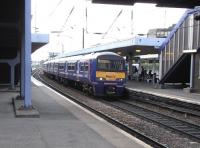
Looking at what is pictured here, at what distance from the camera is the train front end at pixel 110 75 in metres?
27.1

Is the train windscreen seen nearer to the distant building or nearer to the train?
the train

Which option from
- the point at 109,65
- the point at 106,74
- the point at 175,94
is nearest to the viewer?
the point at 106,74

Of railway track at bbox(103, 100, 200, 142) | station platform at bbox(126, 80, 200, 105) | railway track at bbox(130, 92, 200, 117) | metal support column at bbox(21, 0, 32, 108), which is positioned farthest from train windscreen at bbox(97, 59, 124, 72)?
metal support column at bbox(21, 0, 32, 108)

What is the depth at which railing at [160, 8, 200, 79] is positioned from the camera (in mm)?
30609

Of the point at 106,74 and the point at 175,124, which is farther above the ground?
the point at 106,74

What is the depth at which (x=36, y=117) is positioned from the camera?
1503 centimetres

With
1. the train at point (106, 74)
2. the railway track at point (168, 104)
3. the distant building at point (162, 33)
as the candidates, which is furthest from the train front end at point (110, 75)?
the distant building at point (162, 33)

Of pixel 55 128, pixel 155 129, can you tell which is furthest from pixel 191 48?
pixel 55 128

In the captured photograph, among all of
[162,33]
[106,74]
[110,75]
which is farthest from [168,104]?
[162,33]

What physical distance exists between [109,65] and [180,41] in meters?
7.61

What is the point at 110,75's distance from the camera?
27.3 m

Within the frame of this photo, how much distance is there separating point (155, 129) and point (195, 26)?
16.8 m

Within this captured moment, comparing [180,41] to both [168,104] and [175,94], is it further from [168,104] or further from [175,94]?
[168,104]

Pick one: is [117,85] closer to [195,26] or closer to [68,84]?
[195,26]
